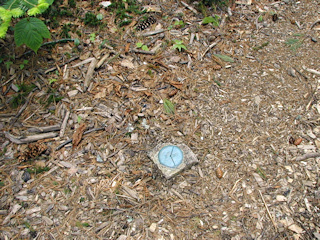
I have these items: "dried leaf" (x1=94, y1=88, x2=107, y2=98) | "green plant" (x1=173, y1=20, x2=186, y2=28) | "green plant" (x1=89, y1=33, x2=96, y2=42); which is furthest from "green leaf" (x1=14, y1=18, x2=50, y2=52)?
"green plant" (x1=173, y1=20, x2=186, y2=28)

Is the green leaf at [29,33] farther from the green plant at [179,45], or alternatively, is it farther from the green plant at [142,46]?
the green plant at [179,45]

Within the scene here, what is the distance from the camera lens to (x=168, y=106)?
312 cm

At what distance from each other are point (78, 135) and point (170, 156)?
1.05 m

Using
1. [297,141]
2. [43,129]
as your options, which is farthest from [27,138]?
[297,141]

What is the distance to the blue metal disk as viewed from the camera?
265cm

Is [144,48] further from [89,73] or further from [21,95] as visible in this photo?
[21,95]

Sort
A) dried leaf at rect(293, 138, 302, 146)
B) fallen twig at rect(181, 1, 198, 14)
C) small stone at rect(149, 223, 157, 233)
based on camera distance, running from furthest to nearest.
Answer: fallen twig at rect(181, 1, 198, 14)
dried leaf at rect(293, 138, 302, 146)
small stone at rect(149, 223, 157, 233)

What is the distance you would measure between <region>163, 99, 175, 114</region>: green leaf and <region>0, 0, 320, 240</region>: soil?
25 millimetres

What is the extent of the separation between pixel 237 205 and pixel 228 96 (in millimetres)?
1412

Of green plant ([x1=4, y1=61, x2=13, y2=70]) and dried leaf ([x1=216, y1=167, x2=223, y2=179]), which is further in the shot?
green plant ([x1=4, y1=61, x2=13, y2=70])

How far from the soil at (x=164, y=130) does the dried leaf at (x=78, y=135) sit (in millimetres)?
12

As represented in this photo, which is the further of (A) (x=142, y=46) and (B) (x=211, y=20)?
(B) (x=211, y=20)

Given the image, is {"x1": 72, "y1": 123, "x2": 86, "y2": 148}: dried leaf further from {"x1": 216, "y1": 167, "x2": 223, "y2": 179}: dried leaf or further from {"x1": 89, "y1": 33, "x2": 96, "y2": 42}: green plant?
{"x1": 216, "y1": 167, "x2": 223, "y2": 179}: dried leaf

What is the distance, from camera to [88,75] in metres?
3.29
